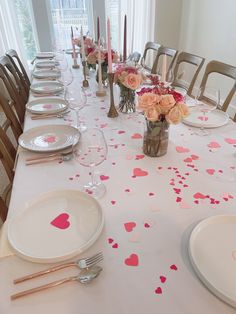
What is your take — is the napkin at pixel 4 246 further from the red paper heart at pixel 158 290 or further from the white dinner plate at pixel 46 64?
the white dinner plate at pixel 46 64

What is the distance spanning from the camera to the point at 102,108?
1599 mm

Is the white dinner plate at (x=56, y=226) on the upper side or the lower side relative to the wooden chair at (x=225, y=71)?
lower

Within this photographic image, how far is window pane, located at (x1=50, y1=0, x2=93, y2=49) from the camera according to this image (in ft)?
13.5

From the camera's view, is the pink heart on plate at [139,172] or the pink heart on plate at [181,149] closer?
the pink heart on plate at [139,172]

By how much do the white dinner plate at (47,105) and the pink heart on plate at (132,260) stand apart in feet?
3.52

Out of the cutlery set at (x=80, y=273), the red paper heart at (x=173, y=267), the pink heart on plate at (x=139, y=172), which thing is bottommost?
the pink heart on plate at (x=139, y=172)

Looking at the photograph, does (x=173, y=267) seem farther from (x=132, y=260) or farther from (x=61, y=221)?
(x=61, y=221)

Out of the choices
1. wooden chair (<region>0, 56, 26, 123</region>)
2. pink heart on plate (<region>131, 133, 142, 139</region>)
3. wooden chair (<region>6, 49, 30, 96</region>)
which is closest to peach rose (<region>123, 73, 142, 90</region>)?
pink heart on plate (<region>131, 133, 142, 139</region>)

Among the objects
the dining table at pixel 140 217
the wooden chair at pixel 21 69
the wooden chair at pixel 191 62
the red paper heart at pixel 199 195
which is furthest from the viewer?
the wooden chair at pixel 21 69

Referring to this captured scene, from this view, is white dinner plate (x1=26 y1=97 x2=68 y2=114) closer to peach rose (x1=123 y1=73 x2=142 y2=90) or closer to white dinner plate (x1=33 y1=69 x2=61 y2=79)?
peach rose (x1=123 y1=73 x2=142 y2=90)

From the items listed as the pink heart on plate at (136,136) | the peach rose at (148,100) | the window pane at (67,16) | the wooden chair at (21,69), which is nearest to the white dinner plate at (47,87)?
the wooden chair at (21,69)

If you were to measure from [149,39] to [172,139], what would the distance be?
3404 mm

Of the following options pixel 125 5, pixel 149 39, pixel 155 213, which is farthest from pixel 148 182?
pixel 125 5

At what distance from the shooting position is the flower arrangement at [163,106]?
911mm
